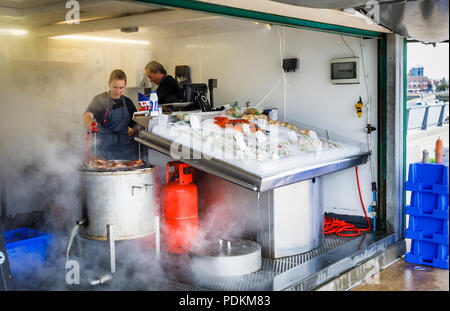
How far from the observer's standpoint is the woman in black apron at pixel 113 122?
6.09m

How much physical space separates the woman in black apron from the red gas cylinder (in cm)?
151

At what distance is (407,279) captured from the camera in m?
4.83

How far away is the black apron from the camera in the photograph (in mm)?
6074

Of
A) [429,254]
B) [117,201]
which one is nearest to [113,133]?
[117,201]

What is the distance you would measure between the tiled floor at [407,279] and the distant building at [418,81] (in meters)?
1.97

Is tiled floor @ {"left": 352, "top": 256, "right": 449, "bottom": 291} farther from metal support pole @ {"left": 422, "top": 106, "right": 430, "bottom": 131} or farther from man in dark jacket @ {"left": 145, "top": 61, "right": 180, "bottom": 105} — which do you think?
metal support pole @ {"left": 422, "top": 106, "right": 430, "bottom": 131}

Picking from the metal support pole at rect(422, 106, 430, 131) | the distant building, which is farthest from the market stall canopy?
the metal support pole at rect(422, 106, 430, 131)

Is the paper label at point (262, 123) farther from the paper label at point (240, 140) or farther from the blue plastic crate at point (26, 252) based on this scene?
the blue plastic crate at point (26, 252)

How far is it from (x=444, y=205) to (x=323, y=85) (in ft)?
6.28

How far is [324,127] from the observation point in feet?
19.8

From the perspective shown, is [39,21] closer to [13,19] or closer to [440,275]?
[13,19]

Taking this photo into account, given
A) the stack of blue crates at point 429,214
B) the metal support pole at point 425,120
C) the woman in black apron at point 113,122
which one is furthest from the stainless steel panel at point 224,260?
the metal support pole at point 425,120

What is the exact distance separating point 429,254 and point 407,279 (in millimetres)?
527
